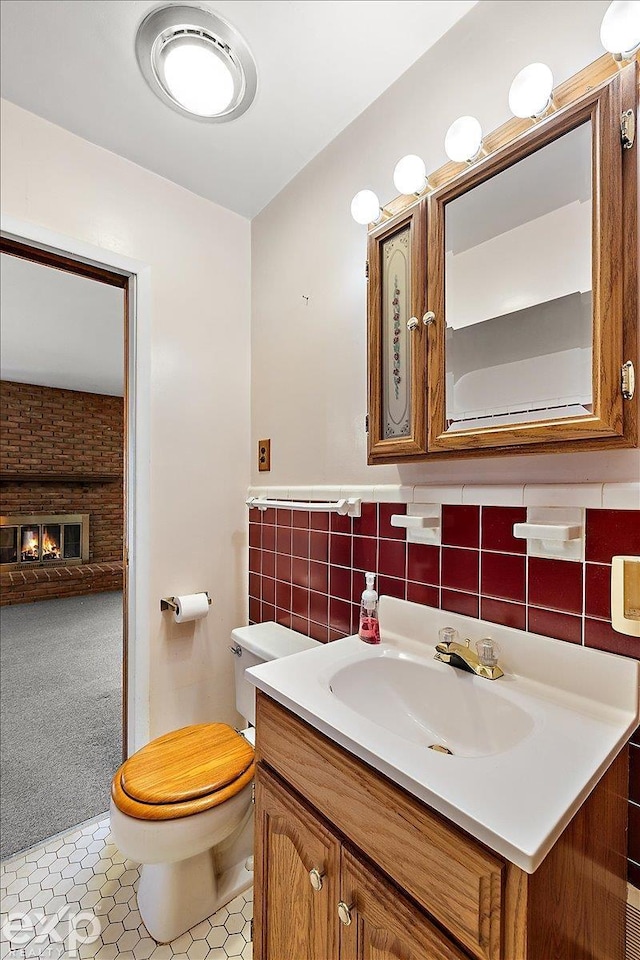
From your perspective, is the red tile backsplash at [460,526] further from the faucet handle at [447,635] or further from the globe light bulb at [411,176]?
the globe light bulb at [411,176]

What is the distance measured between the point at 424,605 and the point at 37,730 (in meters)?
1.74

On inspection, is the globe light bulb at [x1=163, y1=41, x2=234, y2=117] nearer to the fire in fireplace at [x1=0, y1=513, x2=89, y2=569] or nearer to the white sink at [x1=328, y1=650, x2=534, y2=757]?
the fire in fireplace at [x1=0, y1=513, x2=89, y2=569]

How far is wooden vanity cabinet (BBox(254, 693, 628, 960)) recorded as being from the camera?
1.81ft

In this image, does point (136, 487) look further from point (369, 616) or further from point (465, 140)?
point (465, 140)

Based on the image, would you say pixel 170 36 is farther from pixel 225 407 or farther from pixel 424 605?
pixel 424 605

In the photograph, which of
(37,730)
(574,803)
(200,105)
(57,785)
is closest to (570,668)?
(574,803)

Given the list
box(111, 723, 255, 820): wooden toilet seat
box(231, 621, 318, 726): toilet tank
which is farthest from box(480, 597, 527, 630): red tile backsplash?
box(111, 723, 255, 820): wooden toilet seat

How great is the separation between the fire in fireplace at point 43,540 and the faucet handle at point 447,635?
4.54 feet

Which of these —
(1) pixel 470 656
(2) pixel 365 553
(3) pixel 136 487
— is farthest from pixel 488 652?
(3) pixel 136 487

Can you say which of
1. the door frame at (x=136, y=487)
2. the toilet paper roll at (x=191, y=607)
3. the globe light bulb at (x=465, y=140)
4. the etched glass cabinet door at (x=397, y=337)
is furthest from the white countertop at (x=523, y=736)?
the globe light bulb at (x=465, y=140)

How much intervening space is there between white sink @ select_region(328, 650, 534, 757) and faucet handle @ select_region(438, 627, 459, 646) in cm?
6

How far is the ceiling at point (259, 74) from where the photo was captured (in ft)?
3.54

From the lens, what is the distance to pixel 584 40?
0.90 metres

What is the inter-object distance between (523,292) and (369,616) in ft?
2.80
